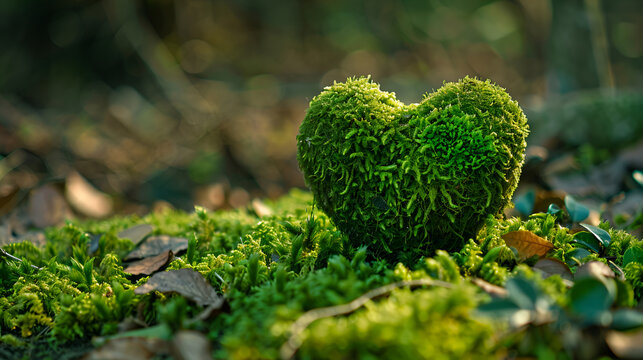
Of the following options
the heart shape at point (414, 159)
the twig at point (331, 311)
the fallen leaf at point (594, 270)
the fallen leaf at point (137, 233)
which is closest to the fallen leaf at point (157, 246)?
the fallen leaf at point (137, 233)

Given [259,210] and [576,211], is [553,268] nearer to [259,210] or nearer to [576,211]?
[576,211]

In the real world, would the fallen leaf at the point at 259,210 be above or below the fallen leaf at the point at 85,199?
below

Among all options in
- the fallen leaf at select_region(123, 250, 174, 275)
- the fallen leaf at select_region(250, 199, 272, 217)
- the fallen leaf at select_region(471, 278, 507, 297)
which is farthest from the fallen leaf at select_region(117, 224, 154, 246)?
the fallen leaf at select_region(471, 278, 507, 297)

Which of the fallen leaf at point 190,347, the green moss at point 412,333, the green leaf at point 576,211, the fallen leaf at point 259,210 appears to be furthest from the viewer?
the fallen leaf at point 259,210

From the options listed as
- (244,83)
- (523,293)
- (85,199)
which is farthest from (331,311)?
(244,83)

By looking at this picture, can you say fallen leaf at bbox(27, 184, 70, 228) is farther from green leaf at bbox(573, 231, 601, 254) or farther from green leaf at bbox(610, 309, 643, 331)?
green leaf at bbox(610, 309, 643, 331)

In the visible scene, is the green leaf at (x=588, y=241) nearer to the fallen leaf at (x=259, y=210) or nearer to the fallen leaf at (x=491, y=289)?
the fallen leaf at (x=491, y=289)

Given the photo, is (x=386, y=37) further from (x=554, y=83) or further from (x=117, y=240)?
(x=117, y=240)
